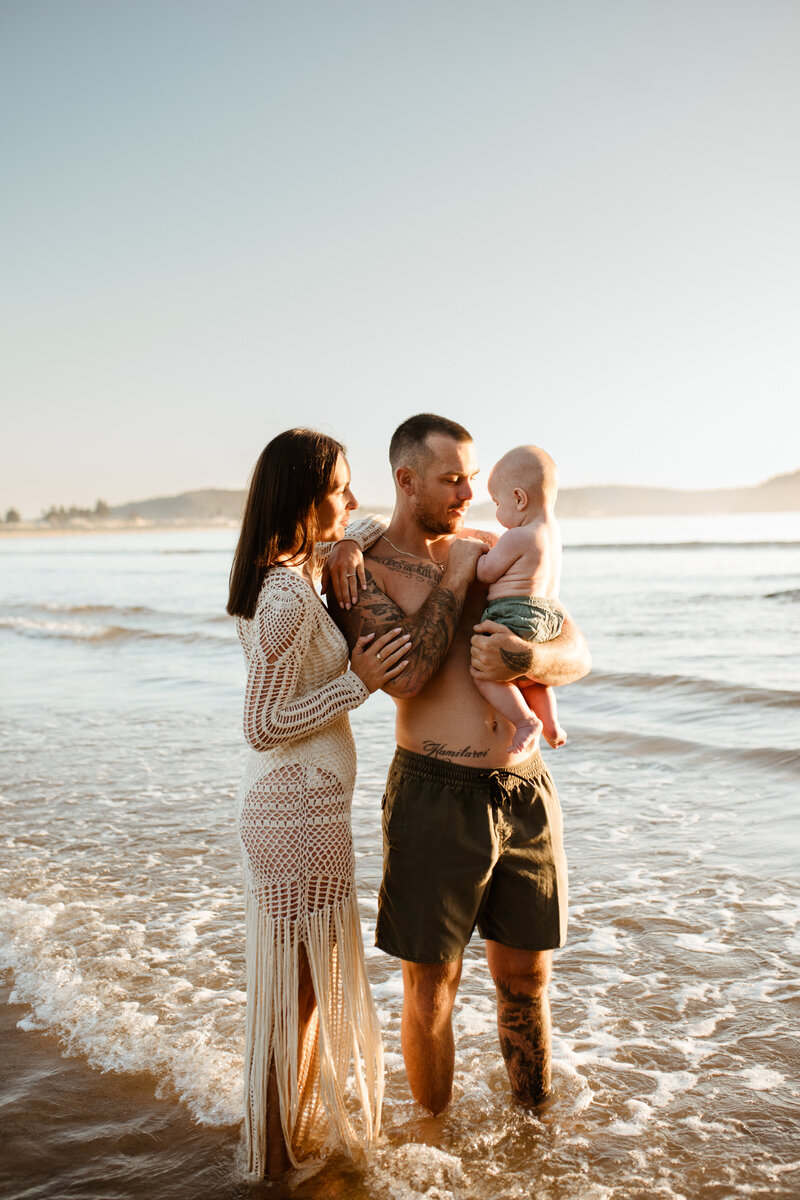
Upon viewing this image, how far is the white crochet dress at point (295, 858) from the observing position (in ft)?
8.80

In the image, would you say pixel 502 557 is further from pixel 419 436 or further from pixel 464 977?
pixel 464 977

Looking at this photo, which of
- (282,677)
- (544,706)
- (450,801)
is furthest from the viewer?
(544,706)

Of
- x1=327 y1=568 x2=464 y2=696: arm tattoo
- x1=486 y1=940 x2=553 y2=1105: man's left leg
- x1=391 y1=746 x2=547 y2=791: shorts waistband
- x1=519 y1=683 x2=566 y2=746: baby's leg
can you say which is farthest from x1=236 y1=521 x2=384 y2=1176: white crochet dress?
x1=519 y1=683 x2=566 y2=746: baby's leg

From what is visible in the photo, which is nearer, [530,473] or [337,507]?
[337,507]

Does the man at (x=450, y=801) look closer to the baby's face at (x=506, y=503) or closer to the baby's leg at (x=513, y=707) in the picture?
the baby's leg at (x=513, y=707)

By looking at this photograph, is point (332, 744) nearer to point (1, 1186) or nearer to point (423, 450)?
point (423, 450)

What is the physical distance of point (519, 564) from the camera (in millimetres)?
3094

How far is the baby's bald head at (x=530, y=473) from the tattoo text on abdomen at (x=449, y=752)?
89 cm

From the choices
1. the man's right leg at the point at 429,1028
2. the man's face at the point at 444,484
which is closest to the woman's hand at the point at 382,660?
the man's face at the point at 444,484

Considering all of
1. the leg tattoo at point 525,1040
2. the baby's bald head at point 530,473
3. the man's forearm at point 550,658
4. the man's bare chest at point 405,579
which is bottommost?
the leg tattoo at point 525,1040

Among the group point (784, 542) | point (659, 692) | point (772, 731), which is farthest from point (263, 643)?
point (784, 542)

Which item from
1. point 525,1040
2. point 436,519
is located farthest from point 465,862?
point 436,519

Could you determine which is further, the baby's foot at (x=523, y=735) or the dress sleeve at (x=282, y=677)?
the baby's foot at (x=523, y=735)

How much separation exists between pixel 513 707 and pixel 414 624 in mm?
432
